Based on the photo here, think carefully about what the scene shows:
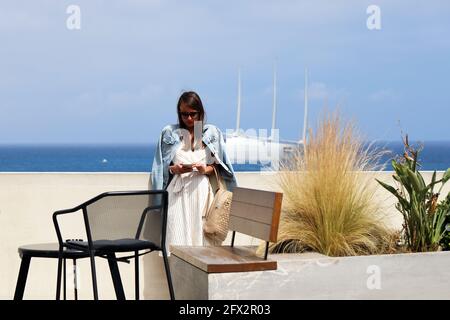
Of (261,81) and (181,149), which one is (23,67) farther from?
(181,149)

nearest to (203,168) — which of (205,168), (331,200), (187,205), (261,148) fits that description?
(205,168)

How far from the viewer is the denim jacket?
4.54m

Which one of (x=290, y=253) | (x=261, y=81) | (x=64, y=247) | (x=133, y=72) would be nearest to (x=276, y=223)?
(x=290, y=253)

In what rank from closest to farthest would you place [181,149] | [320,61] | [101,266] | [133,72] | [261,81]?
[181,149] → [101,266] → [261,81] → [320,61] → [133,72]

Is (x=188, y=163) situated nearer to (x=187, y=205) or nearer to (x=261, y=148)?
(x=187, y=205)

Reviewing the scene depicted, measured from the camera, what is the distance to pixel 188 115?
4508mm

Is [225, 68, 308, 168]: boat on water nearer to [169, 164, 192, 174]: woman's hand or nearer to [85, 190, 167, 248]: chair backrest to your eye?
[169, 164, 192, 174]: woman's hand

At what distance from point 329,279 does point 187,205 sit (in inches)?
39.4

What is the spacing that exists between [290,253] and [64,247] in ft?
3.87

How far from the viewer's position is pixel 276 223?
3457 mm

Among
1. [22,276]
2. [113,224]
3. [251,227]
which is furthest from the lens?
[22,276]

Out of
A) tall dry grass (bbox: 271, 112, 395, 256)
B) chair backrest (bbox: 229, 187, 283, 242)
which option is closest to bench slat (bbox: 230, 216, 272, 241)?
chair backrest (bbox: 229, 187, 283, 242)

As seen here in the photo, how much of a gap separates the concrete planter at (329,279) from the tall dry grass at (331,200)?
0.59 feet
